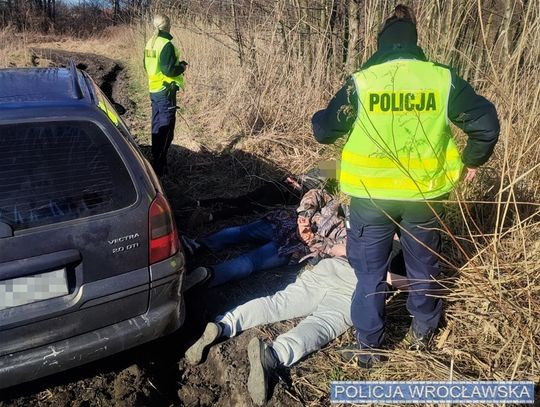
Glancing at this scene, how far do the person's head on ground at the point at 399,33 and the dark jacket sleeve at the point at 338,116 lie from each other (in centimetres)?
27

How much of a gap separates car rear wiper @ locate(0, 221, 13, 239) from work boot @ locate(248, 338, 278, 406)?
4.39 ft

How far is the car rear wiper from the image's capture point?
6.96 ft

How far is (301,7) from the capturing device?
7.61m

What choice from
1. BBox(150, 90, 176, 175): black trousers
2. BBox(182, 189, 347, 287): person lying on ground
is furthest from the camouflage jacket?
BBox(150, 90, 176, 175): black trousers

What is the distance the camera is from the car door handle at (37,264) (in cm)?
212

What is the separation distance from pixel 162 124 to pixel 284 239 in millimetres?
2933

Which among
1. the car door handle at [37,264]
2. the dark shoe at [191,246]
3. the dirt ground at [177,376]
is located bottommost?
the dirt ground at [177,376]

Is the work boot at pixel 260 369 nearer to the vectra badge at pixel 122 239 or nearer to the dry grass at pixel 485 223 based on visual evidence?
the dry grass at pixel 485 223

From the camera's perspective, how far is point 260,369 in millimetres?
2586

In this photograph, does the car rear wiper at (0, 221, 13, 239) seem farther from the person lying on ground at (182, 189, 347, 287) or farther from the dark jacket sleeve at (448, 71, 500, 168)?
the dark jacket sleeve at (448, 71, 500, 168)

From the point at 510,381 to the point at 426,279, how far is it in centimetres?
64

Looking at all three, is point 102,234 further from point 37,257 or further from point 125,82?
point 125,82

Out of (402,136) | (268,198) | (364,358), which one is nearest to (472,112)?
(402,136)

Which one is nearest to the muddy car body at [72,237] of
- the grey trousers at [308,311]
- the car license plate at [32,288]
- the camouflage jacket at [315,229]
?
the car license plate at [32,288]
